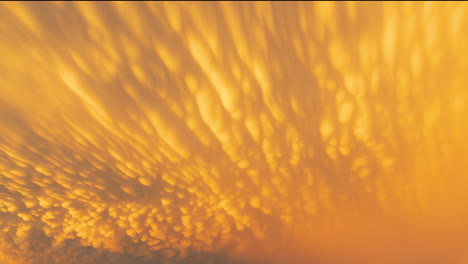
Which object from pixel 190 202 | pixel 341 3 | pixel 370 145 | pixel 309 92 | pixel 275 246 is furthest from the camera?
pixel 275 246

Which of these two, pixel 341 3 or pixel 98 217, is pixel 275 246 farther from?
pixel 341 3

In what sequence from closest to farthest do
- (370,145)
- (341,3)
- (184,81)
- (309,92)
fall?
(341,3) → (184,81) → (309,92) → (370,145)

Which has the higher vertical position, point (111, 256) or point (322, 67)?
point (322, 67)

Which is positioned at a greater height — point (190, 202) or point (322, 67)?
point (322, 67)

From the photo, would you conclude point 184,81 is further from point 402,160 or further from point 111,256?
point 111,256

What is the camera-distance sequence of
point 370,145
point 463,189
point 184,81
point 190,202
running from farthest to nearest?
point 190,202, point 463,189, point 370,145, point 184,81

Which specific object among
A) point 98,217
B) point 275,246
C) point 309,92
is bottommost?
point 275,246

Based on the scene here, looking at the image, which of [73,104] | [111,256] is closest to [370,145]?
[73,104]

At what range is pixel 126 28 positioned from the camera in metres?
1.08

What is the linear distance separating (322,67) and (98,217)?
212 centimetres

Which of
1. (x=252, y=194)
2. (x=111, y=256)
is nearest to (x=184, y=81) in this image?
(x=252, y=194)

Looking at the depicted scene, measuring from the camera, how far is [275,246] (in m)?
2.91

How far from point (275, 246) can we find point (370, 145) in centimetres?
168

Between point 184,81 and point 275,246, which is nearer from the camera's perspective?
point 184,81
